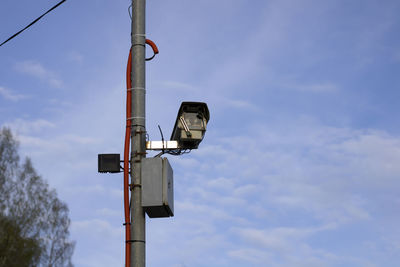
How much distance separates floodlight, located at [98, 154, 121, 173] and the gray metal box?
310 millimetres

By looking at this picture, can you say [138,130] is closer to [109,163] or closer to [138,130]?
[138,130]

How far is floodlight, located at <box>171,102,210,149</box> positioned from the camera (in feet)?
22.5

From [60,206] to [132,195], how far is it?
4287 centimetres

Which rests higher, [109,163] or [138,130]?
[138,130]

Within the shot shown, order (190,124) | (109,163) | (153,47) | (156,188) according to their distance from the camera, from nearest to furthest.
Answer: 1. (156,188)
2. (109,163)
3. (190,124)
4. (153,47)

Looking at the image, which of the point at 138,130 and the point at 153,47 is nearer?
the point at 138,130

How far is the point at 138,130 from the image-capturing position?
681cm

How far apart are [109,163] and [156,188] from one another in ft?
2.07

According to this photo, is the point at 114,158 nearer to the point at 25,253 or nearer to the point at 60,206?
the point at 25,253

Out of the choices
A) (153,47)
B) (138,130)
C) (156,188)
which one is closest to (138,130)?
(138,130)

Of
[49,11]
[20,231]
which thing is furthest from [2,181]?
[49,11]

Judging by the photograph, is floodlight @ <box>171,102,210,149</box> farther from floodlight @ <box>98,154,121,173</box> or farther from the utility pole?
floodlight @ <box>98,154,121,173</box>

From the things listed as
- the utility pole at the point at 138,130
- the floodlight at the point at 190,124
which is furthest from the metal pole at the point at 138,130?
the floodlight at the point at 190,124

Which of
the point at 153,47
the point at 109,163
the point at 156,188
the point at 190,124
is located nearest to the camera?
the point at 156,188
